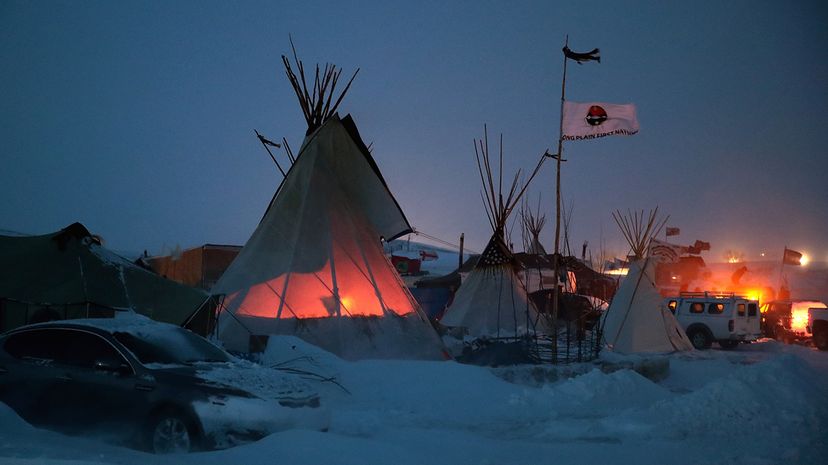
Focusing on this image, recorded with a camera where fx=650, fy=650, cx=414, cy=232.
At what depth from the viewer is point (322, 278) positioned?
13445 mm

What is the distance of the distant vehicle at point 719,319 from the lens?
22562mm

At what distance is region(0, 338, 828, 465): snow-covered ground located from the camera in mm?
A: 5602

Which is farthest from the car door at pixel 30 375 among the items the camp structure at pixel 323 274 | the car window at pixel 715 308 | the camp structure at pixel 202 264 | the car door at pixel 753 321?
the camp structure at pixel 202 264

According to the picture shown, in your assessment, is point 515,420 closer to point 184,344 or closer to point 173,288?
point 184,344

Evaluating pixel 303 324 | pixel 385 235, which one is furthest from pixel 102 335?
pixel 385 235

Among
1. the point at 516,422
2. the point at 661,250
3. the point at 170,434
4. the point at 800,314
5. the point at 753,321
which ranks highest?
the point at 661,250

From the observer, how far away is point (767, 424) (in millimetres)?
7484

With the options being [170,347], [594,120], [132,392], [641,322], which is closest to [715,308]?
[641,322]

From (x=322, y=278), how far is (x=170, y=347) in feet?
21.3

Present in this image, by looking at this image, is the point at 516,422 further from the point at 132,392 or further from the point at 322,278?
the point at 322,278

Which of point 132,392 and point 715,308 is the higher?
point 715,308

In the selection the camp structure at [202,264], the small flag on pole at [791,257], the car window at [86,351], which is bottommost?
the car window at [86,351]

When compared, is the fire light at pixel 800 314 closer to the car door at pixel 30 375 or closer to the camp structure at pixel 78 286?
the camp structure at pixel 78 286

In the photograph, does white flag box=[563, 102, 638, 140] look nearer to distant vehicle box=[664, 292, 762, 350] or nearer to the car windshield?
the car windshield
